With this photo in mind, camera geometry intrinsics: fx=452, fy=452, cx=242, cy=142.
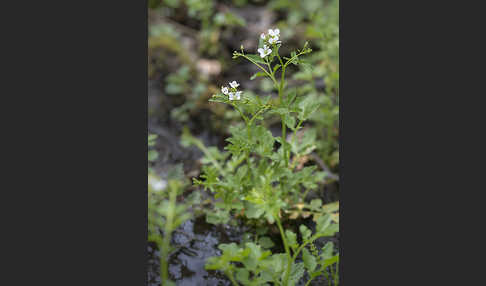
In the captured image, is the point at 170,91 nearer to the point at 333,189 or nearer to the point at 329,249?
the point at 333,189

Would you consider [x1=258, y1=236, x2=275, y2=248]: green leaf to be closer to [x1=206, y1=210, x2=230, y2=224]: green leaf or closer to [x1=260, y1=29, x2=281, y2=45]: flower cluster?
[x1=206, y1=210, x2=230, y2=224]: green leaf

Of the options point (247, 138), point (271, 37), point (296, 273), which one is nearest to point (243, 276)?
point (296, 273)

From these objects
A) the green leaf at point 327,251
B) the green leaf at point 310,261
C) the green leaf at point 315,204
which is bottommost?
the green leaf at point 310,261

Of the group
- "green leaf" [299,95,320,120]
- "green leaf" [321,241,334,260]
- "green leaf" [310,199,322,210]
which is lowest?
"green leaf" [321,241,334,260]

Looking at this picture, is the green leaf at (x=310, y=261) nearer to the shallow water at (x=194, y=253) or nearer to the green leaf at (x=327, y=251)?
the green leaf at (x=327, y=251)

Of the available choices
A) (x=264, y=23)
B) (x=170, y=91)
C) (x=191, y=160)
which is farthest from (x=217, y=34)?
(x=191, y=160)

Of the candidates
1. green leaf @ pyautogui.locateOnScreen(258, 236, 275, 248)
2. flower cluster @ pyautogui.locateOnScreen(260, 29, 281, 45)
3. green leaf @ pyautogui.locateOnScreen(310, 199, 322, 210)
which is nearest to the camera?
flower cluster @ pyautogui.locateOnScreen(260, 29, 281, 45)

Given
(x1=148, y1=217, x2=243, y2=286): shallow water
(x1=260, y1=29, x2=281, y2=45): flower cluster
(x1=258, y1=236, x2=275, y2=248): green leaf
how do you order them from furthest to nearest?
(x1=258, y1=236, x2=275, y2=248): green leaf → (x1=148, y1=217, x2=243, y2=286): shallow water → (x1=260, y1=29, x2=281, y2=45): flower cluster

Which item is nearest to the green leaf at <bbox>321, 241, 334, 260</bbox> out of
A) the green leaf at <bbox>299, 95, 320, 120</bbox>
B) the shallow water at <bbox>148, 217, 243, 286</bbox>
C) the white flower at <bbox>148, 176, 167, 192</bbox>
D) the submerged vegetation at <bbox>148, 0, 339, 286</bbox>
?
the submerged vegetation at <bbox>148, 0, 339, 286</bbox>

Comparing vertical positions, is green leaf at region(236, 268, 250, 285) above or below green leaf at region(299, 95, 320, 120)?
below

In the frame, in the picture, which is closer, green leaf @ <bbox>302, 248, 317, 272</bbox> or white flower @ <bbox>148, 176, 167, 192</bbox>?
green leaf @ <bbox>302, 248, 317, 272</bbox>

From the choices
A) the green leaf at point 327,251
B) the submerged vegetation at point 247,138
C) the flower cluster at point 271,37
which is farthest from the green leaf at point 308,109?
the green leaf at point 327,251
